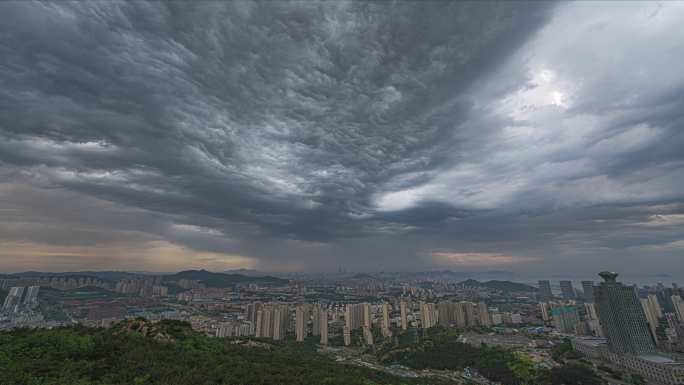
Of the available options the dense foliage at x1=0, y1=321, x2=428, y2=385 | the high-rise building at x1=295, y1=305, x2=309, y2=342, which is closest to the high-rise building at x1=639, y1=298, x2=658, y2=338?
Answer: the high-rise building at x1=295, y1=305, x2=309, y2=342

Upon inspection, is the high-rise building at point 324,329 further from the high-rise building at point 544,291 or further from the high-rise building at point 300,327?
the high-rise building at point 544,291

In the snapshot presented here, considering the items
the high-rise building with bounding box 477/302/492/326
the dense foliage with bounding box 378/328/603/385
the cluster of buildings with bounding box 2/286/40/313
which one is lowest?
the dense foliage with bounding box 378/328/603/385

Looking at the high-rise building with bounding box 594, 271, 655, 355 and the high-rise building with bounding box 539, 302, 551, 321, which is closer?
the high-rise building with bounding box 594, 271, 655, 355

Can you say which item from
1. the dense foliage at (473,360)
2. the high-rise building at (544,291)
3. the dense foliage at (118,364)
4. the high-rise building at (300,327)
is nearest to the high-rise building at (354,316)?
the high-rise building at (300,327)

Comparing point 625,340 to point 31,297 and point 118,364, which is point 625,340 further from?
point 31,297

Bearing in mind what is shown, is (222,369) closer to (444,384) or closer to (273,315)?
(444,384)

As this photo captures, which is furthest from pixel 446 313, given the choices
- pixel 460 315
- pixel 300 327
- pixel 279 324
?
pixel 279 324

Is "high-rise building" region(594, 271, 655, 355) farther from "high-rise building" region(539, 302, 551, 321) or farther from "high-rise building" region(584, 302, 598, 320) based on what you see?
"high-rise building" region(539, 302, 551, 321)

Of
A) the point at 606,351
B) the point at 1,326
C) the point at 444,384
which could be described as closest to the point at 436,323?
the point at 606,351
